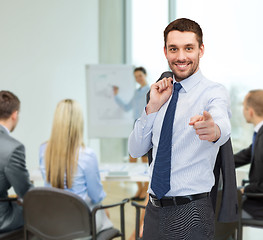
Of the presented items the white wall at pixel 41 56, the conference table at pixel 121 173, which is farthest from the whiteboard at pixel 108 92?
the conference table at pixel 121 173

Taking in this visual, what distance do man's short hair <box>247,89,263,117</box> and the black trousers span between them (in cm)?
180

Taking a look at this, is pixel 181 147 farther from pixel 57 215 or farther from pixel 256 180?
pixel 256 180

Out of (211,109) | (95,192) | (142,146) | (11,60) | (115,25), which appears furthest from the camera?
(115,25)

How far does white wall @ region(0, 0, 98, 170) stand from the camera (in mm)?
4441

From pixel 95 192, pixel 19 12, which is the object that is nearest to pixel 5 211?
pixel 95 192

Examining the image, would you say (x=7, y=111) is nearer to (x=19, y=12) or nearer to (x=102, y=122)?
(x=102, y=122)

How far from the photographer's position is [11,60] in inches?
175

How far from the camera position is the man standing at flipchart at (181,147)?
1244 millimetres

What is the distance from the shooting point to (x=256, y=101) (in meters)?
2.93

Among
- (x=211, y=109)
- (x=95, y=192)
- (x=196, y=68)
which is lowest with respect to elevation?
(x=95, y=192)

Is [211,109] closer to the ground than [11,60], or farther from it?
closer to the ground

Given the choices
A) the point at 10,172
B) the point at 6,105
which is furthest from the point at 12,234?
the point at 6,105

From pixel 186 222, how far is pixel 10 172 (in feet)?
4.75

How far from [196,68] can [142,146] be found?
1.12 ft
